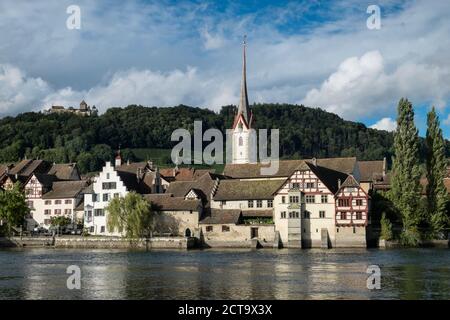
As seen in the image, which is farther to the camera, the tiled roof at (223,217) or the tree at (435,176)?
the tiled roof at (223,217)

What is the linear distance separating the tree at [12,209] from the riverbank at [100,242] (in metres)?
2.39

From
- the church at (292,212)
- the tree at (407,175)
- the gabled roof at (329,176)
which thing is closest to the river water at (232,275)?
the tree at (407,175)

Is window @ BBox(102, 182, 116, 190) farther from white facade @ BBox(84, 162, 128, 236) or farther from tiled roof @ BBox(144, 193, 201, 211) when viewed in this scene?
tiled roof @ BBox(144, 193, 201, 211)

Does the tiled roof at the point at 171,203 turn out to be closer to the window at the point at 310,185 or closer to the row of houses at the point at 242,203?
the row of houses at the point at 242,203

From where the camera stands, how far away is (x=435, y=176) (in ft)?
266

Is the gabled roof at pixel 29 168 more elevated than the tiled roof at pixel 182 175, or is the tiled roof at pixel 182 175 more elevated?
the gabled roof at pixel 29 168

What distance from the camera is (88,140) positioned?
633 ft

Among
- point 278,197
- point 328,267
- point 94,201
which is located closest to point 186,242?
point 278,197

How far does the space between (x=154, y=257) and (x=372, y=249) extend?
23530 millimetres

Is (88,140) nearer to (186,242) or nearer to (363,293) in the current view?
(186,242)

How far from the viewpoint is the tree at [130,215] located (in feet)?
271

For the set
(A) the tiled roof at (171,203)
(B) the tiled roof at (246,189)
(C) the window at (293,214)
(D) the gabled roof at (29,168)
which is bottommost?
(C) the window at (293,214)

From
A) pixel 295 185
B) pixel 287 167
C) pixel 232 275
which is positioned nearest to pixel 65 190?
pixel 287 167

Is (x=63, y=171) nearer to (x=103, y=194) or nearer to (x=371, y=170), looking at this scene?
(x=103, y=194)
